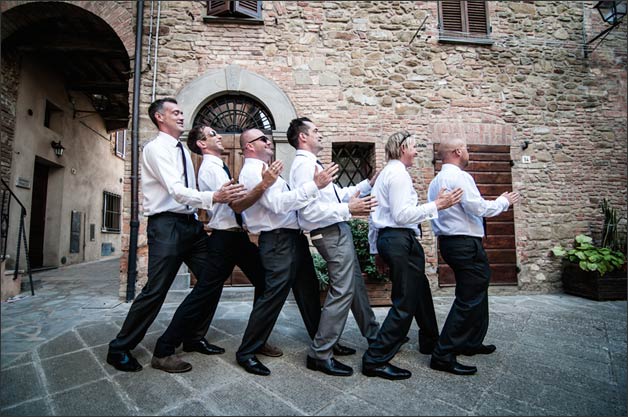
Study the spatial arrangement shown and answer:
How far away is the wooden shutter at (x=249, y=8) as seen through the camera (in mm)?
5035

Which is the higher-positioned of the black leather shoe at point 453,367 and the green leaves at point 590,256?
the green leaves at point 590,256

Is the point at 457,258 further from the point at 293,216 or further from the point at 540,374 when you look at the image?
the point at 293,216

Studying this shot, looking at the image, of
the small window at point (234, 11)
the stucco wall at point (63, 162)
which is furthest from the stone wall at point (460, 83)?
the stucco wall at point (63, 162)

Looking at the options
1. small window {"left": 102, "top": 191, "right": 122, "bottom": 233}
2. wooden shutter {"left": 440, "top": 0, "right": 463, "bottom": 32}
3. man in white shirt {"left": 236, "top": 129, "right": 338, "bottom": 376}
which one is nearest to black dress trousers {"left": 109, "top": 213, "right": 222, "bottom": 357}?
man in white shirt {"left": 236, "top": 129, "right": 338, "bottom": 376}

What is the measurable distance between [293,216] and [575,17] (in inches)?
286

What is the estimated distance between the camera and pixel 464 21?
5715mm

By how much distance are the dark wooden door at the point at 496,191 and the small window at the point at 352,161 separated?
3.86ft

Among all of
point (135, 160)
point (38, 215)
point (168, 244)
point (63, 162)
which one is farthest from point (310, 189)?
point (63, 162)

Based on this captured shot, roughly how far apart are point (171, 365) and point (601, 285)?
583cm

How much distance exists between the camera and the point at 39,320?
3.51 metres

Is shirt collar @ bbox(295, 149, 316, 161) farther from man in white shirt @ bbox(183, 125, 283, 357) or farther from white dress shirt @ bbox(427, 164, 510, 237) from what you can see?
white dress shirt @ bbox(427, 164, 510, 237)

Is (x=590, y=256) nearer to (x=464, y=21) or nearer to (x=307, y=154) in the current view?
(x=464, y=21)

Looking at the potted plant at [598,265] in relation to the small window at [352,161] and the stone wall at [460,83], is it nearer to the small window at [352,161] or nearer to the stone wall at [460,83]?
the stone wall at [460,83]

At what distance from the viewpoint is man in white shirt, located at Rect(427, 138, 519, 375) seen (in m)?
2.25
